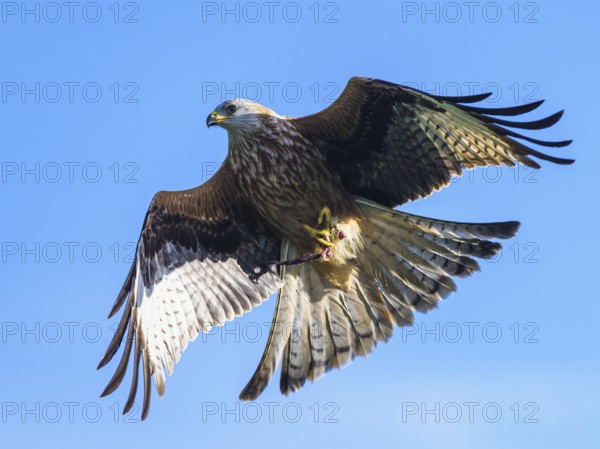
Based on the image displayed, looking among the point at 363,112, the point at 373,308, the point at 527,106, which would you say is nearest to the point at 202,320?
the point at 373,308

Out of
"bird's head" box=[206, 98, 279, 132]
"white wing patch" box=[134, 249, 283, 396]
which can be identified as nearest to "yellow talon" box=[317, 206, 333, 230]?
"white wing patch" box=[134, 249, 283, 396]

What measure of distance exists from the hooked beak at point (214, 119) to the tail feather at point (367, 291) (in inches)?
59.7

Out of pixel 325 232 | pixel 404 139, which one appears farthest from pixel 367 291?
pixel 404 139

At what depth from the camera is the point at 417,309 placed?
37.3 ft

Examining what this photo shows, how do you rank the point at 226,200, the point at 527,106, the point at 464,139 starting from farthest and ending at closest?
the point at 226,200 < the point at 464,139 < the point at 527,106

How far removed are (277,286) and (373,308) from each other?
1.07m

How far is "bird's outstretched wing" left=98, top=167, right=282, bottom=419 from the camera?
1162 cm

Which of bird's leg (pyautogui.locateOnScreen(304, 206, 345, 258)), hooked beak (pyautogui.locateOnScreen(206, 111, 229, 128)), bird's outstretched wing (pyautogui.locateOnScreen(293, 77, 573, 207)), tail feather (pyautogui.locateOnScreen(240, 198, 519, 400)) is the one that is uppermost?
hooked beak (pyautogui.locateOnScreen(206, 111, 229, 128))

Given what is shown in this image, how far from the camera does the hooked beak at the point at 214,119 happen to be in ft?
37.4

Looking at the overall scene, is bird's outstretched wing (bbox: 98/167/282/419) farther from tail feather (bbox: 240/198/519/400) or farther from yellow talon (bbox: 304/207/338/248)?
yellow talon (bbox: 304/207/338/248)

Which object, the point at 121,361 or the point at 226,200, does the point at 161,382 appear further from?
the point at 226,200

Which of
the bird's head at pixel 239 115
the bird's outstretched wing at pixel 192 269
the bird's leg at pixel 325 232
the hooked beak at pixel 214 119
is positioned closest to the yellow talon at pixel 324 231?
the bird's leg at pixel 325 232

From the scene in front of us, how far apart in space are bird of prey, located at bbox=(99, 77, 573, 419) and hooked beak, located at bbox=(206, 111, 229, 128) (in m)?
0.01

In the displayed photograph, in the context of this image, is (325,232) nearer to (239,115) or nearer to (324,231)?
(324,231)
